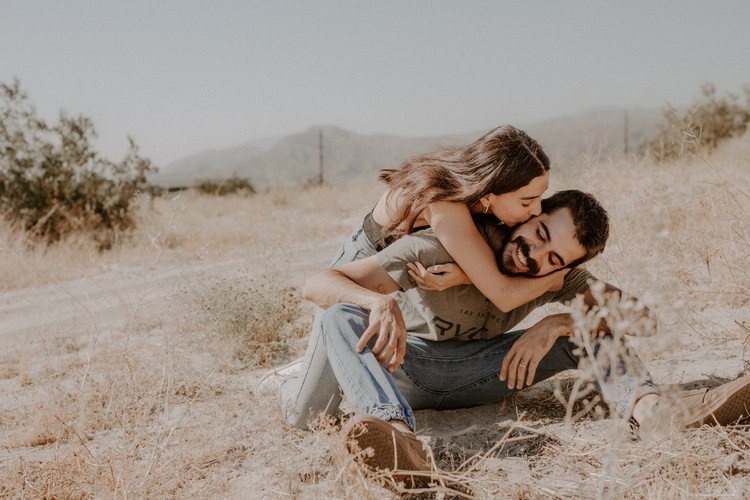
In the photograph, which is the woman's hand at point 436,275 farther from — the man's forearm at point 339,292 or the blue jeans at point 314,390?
the blue jeans at point 314,390

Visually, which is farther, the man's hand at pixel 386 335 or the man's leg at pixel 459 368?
the man's leg at pixel 459 368

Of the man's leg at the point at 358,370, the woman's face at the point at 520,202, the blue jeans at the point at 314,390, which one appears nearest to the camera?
the man's leg at the point at 358,370

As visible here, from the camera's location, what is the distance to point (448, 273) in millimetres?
2605

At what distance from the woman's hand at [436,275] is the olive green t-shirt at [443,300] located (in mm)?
40

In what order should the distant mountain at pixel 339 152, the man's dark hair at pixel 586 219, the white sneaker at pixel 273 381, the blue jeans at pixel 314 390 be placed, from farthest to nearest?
the distant mountain at pixel 339 152
the white sneaker at pixel 273 381
the man's dark hair at pixel 586 219
the blue jeans at pixel 314 390

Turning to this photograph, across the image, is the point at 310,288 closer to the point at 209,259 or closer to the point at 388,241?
the point at 388,241

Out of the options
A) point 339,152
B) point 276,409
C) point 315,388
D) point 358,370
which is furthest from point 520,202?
point 339,152

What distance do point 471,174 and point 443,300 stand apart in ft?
1.84

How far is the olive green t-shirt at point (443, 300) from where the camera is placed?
2.65 metres

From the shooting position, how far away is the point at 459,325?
2.73 meters

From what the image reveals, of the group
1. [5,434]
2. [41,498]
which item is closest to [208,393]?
[5,434]

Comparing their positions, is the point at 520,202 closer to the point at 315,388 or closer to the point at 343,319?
the point at 343,319

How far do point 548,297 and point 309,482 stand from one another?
1340 millimetres

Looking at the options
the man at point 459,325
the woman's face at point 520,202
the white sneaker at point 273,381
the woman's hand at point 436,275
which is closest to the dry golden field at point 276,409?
the white sneaker at point 273,381
